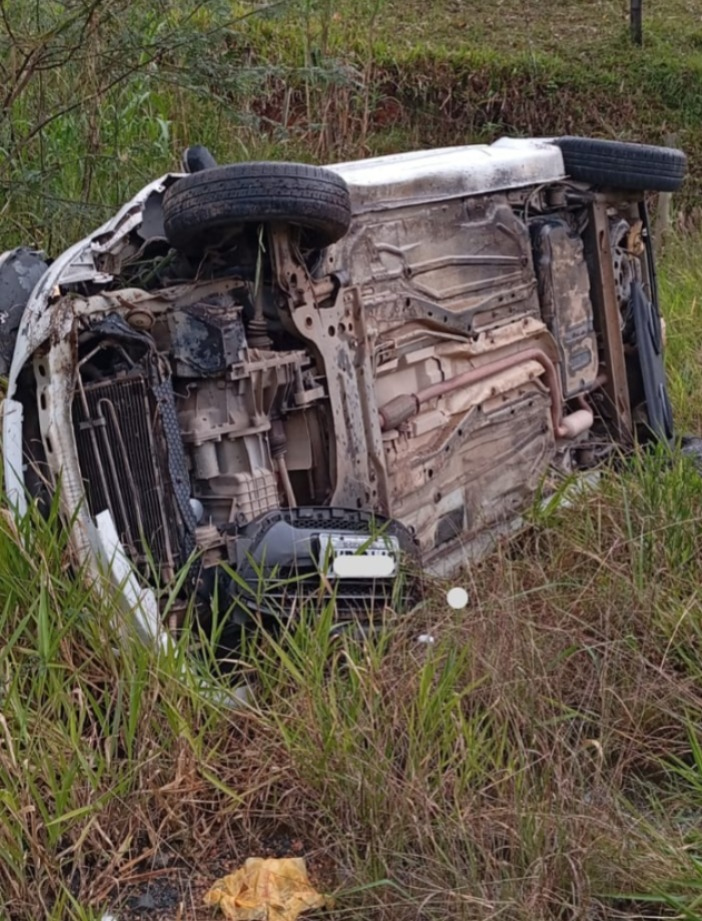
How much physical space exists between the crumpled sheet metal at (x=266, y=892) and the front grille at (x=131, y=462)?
817 mm

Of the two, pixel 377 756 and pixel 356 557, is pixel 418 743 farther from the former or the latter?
pixel 356 557

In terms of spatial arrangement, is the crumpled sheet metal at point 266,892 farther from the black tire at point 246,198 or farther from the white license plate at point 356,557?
the black tire at point 246,198

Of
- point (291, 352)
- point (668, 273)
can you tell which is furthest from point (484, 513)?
point (668, 273)

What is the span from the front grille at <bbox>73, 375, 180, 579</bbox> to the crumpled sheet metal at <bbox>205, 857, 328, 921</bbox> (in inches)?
32.2

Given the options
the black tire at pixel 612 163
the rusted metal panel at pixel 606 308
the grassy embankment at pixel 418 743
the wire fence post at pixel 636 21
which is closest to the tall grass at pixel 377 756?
the grassy embankment at pixel 418 743

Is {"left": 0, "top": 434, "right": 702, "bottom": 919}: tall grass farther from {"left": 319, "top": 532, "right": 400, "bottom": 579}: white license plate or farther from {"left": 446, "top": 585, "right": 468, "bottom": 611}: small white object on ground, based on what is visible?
{"left": 319, "top": 532, "right": 400, "bottom": 579}: white license plate

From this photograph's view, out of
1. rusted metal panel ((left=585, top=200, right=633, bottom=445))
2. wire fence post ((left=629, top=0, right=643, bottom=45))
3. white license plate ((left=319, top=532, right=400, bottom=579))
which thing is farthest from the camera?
wire fence post ((left=629, top=0, right=643, bottom=45))

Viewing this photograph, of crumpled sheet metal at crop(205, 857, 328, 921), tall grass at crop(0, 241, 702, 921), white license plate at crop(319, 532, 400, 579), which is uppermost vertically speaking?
white license plate at crop(319, 532, 400, 579)

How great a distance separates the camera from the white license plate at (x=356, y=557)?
9.87ft

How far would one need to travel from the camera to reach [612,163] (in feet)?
14.7

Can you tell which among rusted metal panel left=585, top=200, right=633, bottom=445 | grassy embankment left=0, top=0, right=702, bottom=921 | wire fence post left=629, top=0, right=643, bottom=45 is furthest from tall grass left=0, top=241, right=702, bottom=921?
wire fence post left=629, top=0, right=643, bottom=45

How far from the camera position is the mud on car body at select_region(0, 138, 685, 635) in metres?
2.91

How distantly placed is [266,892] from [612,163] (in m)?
3.18

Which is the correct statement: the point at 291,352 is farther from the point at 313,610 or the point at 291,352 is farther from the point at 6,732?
the point at 6,732
